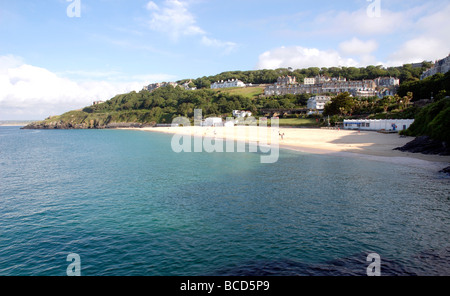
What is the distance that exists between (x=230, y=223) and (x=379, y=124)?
6291cm

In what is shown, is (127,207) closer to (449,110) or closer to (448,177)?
(448,177)

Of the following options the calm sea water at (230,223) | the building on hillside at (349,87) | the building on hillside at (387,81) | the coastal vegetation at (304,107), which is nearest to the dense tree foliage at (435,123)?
the coastal vegetation at (304,107)

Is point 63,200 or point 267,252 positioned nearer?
point 267,252

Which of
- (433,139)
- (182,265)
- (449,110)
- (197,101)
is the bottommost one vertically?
(182,265)

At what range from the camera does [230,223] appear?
52.2 feet

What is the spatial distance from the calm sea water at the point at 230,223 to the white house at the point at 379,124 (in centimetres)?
3740

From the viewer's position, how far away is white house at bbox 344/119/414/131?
6075 centimetres

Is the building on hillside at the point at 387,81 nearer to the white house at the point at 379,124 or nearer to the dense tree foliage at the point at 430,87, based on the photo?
the dense tree foliage at the point at 430,87

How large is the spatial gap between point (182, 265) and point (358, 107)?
9163 centimetres

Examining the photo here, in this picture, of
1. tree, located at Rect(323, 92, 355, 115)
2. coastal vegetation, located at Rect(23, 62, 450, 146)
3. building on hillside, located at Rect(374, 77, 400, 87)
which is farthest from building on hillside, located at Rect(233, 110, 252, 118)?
building on hillside, located at Rect(374, 77, 400, 87)

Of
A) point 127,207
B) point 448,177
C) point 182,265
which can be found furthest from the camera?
point 448,177

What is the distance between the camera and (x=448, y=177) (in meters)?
24.9

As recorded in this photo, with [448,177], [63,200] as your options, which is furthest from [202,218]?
[448,177]

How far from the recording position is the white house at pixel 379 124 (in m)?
60.7
